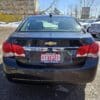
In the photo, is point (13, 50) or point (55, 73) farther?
point (13, 50)

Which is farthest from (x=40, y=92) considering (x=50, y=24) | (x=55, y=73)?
(x=50, y=24)

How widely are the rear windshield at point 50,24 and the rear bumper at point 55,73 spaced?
4.17 feet

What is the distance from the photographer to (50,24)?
6.50 meters

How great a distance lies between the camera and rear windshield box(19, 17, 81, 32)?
6285 mm

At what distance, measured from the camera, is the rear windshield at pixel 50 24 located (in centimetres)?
629

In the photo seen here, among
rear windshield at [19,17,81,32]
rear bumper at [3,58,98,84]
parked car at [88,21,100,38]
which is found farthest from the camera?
parked car at [88,21,100,38]

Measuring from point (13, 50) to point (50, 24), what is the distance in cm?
153

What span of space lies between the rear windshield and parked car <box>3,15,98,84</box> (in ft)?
3.38

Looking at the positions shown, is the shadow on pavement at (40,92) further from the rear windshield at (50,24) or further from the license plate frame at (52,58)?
the rear windshield at (50,24)

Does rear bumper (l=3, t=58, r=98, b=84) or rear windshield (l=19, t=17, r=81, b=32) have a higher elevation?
rear windshield (l=19, t=17, r=81, b=32)

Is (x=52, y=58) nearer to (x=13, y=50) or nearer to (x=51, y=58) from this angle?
(x=51, y=58)

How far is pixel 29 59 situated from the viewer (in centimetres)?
514

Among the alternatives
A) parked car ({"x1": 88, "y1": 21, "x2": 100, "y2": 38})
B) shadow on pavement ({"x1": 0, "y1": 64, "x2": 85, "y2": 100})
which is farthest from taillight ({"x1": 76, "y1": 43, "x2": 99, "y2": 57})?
parked car ({"x1": 88, "y1": 21, "x2": 100, "y2": 38})

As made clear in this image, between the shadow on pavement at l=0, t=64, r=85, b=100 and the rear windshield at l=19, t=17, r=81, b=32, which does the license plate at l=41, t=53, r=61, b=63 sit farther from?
the rear windshield at l=19, t=17, r=81, b=32
